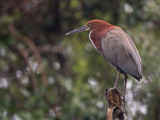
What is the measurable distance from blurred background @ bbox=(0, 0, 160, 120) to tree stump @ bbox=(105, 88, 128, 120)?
191 centimetres

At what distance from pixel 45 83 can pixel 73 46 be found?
102cm

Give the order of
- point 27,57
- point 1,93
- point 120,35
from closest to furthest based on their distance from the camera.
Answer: point 120,35 < point 1,93 < point 27,57

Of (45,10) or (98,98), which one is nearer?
(98,98)

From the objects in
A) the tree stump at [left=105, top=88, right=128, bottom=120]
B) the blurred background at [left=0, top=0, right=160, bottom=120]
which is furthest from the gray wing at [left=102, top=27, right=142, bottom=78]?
the blurred background at [left=0, top=0, right=160, bottom=120]

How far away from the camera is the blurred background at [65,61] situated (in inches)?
255

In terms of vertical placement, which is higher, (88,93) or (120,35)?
(88,93)

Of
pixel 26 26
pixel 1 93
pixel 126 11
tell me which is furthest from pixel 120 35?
pixel 26 26

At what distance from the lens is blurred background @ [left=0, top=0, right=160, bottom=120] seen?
6.48 m

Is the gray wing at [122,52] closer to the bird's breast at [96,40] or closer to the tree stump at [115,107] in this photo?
the bird's breast at [96,40]

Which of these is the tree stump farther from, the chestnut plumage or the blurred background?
the blurred background

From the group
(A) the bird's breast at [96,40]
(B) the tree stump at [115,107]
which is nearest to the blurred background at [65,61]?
(A) the bird's breast at [96,40]

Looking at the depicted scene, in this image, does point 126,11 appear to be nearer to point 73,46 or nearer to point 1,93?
point 73,46

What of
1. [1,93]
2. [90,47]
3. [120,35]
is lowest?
[120,35]

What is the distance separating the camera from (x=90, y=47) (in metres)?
7.36
